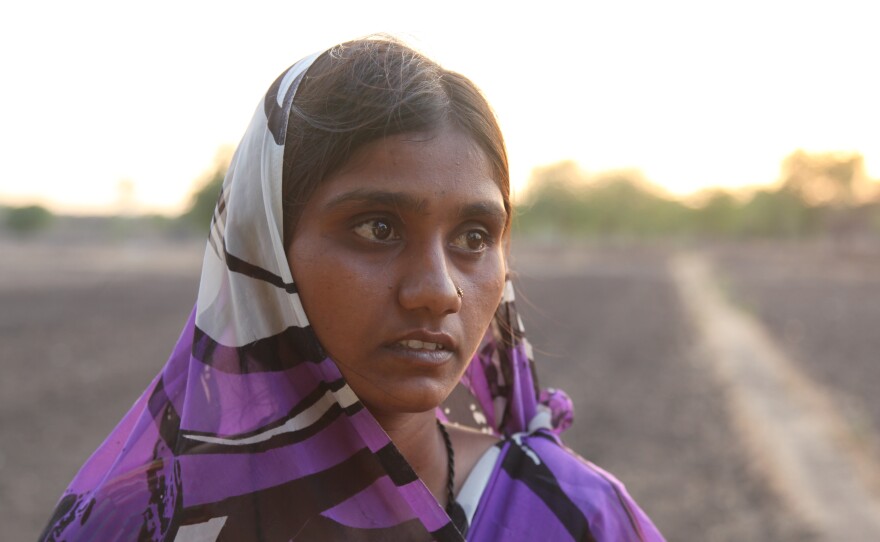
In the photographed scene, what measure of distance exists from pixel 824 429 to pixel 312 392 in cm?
1000

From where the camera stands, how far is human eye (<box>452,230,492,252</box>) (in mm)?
1399

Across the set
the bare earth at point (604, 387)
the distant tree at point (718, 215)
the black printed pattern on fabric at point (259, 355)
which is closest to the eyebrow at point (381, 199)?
the black printed pattern on fabric at point (259, 355)

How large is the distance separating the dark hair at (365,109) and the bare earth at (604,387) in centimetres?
53

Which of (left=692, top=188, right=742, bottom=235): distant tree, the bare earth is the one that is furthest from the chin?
(left=692, top=188, right=742, bottom=235): distant tree

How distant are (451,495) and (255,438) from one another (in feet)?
1.51

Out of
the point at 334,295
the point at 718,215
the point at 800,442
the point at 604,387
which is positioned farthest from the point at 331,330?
the point at 718,215

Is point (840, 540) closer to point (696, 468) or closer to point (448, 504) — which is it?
point (696, 468)

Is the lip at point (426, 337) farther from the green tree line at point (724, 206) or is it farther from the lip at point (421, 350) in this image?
the green tree line at point (724, 206)

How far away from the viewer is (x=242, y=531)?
49.8 inches

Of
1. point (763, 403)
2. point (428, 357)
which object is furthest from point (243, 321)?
point (763, 403)

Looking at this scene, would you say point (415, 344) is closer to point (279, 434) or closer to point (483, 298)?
point (483, 298)

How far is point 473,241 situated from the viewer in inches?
55.9

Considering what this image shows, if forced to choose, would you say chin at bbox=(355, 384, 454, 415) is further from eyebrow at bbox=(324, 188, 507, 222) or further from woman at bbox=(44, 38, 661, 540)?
eyebrow at bbox=(324, 188, 507, 222)

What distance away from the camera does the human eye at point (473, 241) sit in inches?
55.1
